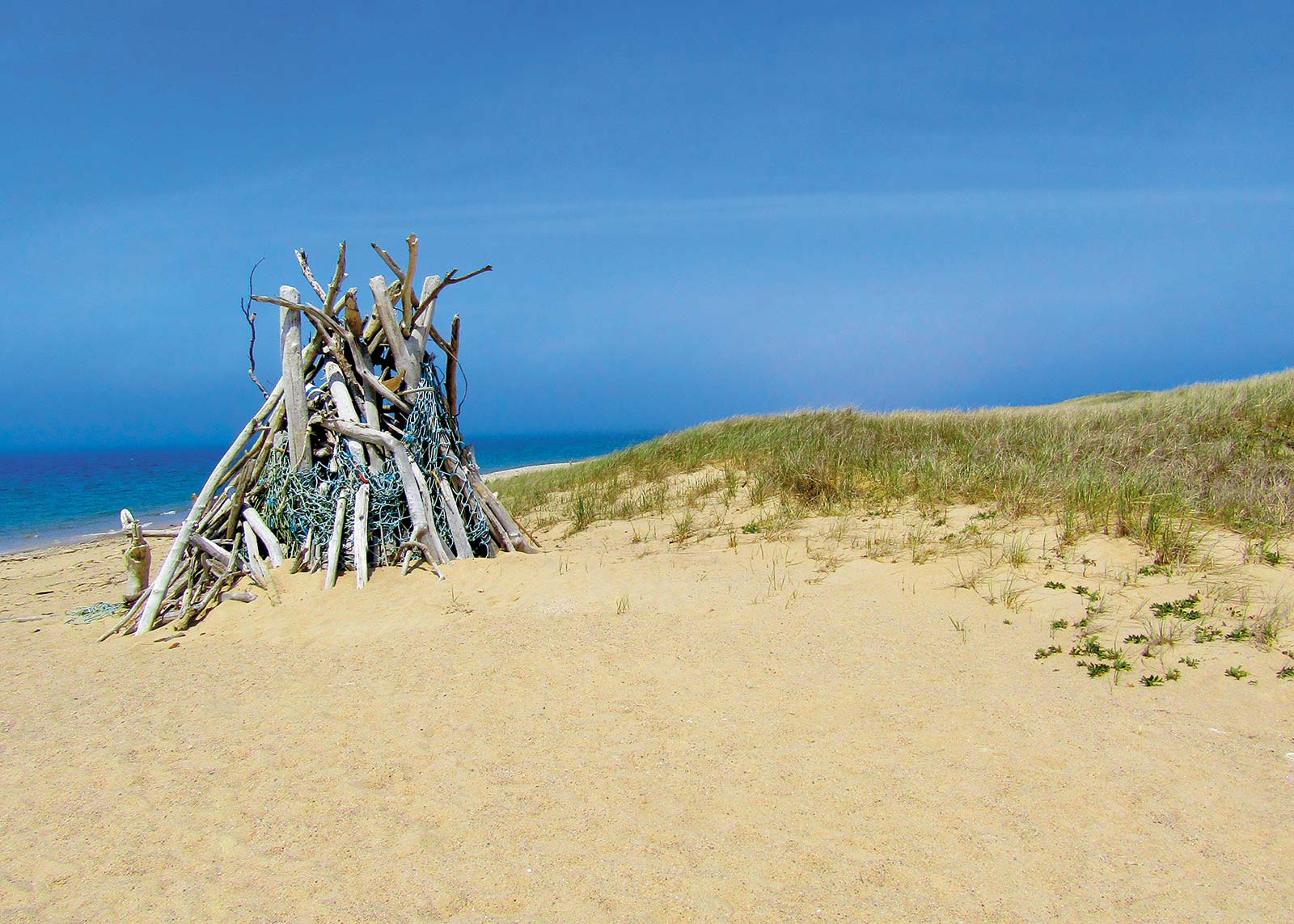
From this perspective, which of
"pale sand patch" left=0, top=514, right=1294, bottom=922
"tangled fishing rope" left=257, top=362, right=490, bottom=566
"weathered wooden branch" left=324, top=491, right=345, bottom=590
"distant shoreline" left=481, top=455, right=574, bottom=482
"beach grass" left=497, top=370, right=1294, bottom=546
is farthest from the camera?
"distant shoreline" left=481, top=455, right=574, bottom=482

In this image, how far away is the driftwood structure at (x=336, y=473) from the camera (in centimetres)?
650

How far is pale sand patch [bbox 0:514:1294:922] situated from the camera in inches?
111

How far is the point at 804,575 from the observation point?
6.25 metres

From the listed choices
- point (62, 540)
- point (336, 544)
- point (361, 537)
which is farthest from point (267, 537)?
point (62, 540)

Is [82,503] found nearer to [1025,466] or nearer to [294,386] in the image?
[294,386]

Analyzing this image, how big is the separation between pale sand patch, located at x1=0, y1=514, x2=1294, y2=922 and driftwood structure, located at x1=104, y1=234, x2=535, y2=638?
723mm

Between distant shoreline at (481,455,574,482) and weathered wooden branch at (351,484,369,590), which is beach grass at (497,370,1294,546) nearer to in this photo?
weathered wooden branch at (351,484,369,590)

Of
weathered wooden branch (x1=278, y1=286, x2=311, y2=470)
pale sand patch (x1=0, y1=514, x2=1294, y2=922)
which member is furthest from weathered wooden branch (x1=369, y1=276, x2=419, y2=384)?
pale sand patch (x1=0, y1=514, x2=1294, y2=922)

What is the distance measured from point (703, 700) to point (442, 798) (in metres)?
1.60

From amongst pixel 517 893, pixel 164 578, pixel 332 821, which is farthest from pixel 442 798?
pixel 164 578

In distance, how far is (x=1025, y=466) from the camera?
7.94 metres

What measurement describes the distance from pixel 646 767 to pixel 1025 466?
6.18 metres

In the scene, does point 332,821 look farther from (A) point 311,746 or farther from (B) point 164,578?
(B) point 164,578

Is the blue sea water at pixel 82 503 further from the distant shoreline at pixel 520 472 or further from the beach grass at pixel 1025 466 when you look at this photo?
the beach grass at pixel 1025 466
